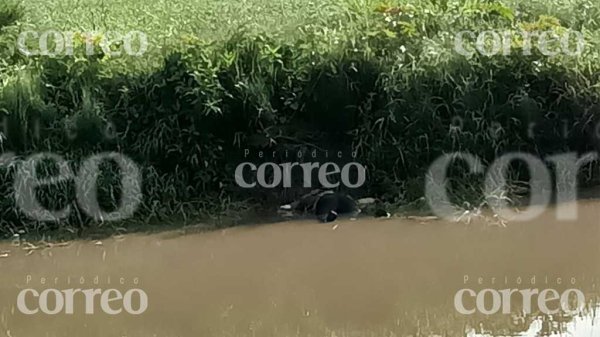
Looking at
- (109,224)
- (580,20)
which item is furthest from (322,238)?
(580,20)

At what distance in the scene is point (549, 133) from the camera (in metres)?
5.95

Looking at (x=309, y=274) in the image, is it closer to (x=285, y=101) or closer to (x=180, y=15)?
(x=285, y=101)

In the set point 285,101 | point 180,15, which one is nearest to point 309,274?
point 285,101

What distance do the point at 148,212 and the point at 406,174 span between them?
5.86ft

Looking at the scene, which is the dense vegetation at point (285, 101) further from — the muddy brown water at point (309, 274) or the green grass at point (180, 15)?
the muddy brown water at point (309, 274)

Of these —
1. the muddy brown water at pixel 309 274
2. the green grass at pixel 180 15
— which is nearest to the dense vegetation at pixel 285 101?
the green grass at pixel 180 15

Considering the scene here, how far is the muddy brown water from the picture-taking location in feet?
13.3

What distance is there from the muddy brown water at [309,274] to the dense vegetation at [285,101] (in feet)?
1.49

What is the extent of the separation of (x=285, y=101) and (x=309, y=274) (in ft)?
5.26

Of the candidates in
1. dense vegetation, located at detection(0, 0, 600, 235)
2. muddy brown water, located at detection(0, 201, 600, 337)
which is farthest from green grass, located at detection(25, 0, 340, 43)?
muddy brown water, located at detection(0, 201, 600, 337)

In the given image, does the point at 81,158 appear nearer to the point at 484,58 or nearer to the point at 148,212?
the point at 148,212

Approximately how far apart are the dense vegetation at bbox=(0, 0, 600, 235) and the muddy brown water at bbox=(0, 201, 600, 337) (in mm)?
455

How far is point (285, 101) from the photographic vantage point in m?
5.78

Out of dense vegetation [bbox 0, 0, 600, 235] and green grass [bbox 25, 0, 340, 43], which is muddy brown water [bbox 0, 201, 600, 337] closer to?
dense vegetation [bbox 0, 0, 600, 235]
